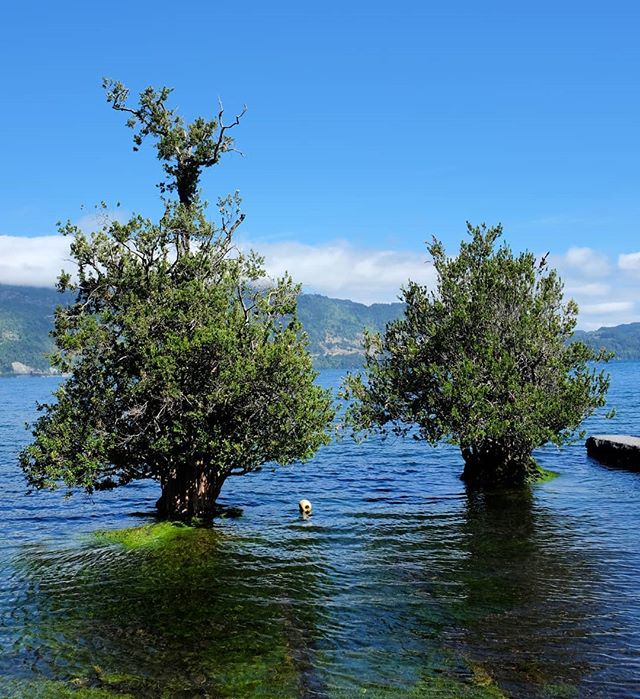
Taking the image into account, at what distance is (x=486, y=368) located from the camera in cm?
3900

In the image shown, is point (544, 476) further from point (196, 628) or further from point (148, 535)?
point (196, 628)

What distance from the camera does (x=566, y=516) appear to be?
35.9 metres

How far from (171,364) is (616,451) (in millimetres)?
40946

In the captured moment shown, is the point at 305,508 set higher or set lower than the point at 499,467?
lower

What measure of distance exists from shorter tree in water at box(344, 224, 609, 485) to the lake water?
472cm

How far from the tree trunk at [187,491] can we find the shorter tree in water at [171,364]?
0.25 meters

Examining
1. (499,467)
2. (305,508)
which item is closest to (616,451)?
(499,467)

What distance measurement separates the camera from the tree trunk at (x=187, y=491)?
3516 centimetres

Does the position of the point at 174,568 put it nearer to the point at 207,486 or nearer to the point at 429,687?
the point at 207,486

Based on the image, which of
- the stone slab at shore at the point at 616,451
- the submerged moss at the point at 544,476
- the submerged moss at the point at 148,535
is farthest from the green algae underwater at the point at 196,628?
the stone slab at shore at the point at 616,451

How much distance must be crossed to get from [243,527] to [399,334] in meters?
17.4

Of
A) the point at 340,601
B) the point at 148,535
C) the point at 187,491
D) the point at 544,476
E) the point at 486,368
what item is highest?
the point at 486,368

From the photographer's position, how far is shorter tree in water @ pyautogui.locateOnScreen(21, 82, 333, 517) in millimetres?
30750

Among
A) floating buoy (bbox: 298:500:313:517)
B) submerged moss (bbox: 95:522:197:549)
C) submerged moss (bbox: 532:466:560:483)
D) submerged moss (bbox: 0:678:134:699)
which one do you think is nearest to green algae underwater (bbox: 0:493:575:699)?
submerged moss (bbox: 0:678:134:699)
